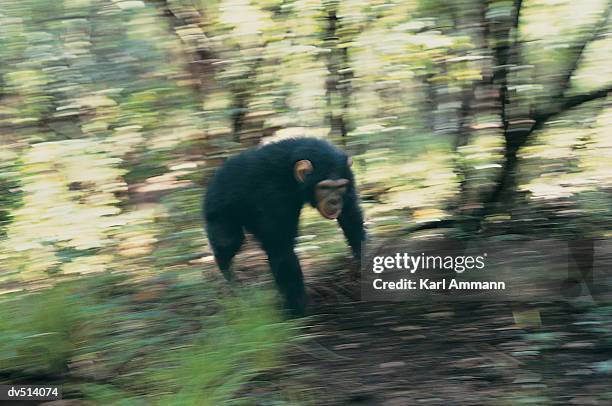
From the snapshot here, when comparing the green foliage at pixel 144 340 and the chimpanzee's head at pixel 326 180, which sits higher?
the chimpanzee's head at pixel 326 180

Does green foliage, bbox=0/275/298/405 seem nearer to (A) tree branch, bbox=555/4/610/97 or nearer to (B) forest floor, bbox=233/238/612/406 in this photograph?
(B) forest floor, bbox=233/238/612/406

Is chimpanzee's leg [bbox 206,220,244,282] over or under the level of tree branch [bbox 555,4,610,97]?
under

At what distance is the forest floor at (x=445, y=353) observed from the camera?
3.21 metres

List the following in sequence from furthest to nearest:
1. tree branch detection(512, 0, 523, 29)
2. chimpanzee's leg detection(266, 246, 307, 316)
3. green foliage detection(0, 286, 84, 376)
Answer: tree branch detection(512, 0, 523, 29) → chimpanzee's leg detection(266, 246, 307, 316) → green foliage detection(0, 286, 84, 376)

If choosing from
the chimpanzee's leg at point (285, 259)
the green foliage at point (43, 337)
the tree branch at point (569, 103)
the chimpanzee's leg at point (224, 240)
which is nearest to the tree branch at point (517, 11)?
the tree branch at point (569, 103)

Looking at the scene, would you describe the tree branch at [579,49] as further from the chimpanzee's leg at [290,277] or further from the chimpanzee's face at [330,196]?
the chimpanzee's leg at [290,277]

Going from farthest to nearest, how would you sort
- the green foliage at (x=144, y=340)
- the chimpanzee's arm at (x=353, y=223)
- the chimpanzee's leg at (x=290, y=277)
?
the chimpanzee's arm at (x=353, y=223) < the chimpanzee's leg at (x=290, y=277) < the green foliage at (x=144, y=340)

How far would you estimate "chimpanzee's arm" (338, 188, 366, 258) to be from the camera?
432cm

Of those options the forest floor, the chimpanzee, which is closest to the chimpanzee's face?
the chimpanzee

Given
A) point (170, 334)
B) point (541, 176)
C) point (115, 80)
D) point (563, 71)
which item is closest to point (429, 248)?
point (541, 176)

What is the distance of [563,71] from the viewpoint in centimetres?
431

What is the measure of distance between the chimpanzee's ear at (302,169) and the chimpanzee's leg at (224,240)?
1.89 ft

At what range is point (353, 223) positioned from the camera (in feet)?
14.4

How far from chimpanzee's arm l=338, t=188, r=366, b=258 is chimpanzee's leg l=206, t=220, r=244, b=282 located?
0.66 metres
